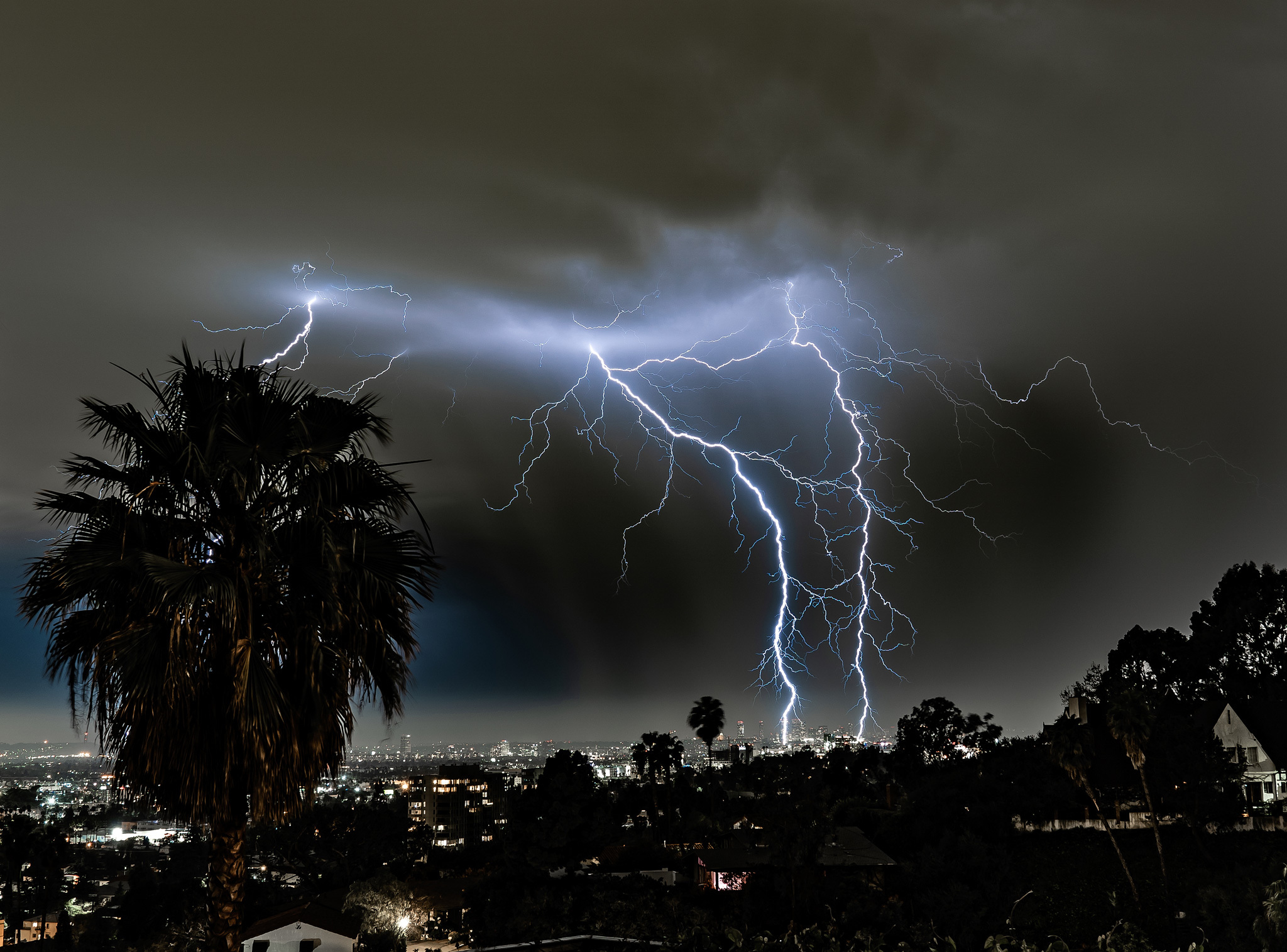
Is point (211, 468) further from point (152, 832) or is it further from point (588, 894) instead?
point (152, 832)

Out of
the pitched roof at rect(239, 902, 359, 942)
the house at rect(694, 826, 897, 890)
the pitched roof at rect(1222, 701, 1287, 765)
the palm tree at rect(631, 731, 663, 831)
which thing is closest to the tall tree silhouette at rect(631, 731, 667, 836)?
the palm tree at rect(631, 731, 663, 831)

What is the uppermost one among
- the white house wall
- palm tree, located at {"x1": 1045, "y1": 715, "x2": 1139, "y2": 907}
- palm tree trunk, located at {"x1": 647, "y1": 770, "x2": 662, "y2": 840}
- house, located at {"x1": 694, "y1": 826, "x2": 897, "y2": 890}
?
palm tree, located at {"x1": 1045, "y1": 715, "x2": 1139, "y2": 907}

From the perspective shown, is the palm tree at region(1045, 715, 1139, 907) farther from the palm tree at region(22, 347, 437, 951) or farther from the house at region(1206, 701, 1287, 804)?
the palm tree at region(22, 347, 437, 951)

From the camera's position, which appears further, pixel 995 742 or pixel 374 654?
pixel 995 742

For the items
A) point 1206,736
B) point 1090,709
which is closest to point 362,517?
point 1206,736

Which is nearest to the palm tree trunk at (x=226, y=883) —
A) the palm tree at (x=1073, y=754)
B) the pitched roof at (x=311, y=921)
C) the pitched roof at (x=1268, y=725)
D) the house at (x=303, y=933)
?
the house at (x=303, y=933)
